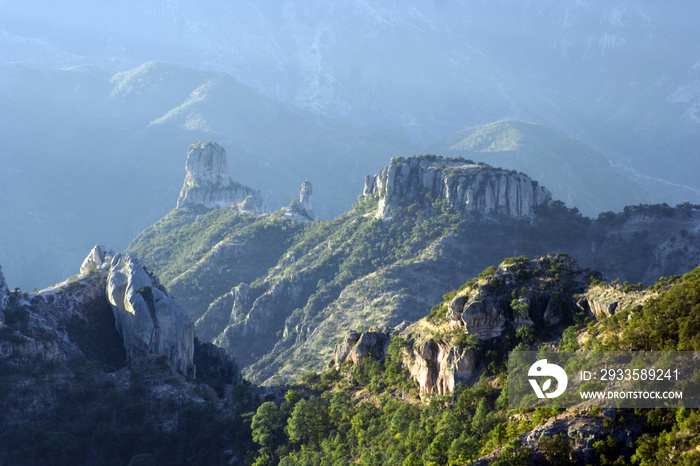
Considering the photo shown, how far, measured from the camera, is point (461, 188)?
6624 inches

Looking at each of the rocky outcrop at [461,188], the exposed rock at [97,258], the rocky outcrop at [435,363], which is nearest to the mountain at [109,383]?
the exposed rock at [97,258]

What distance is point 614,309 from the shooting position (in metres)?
64.8

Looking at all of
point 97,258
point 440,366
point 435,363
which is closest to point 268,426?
point 435,363

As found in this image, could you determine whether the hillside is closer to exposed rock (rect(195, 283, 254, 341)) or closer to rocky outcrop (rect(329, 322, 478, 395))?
rocky outcrop (rect(329, 322, 478, 395))

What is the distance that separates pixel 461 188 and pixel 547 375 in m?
111

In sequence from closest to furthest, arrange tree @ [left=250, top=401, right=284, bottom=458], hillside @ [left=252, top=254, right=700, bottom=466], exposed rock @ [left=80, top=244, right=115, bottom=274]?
hillside @ [left=252, top=254, right=700, bottom=466] → tree @ [left=250, top=401, right=284, bottom=458] → exposed rock @ [left=80, top=244, right=115, bottom=274]

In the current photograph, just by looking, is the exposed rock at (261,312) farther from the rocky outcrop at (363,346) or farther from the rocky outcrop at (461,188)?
→ the rocky outcrop at (363,346)

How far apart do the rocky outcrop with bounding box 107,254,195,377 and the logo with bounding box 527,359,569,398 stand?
50144 mm

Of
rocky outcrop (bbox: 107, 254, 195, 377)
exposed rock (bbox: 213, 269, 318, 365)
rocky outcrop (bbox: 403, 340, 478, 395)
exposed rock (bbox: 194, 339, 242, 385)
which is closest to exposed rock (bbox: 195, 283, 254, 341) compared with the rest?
exposed rock (bbox: 213, 269, 318, 365)

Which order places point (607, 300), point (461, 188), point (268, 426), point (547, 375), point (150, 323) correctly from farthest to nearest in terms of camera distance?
point (461, 188)
point (150, 323)
point (268, 426)
point (607, 300)
point (547, 375)

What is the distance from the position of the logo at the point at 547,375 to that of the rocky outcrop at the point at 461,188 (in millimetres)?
108065

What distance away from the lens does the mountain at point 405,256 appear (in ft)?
484

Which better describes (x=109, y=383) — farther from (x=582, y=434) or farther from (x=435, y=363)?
(x=582, y=434)

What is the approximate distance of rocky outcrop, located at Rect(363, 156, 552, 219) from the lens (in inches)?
6609
